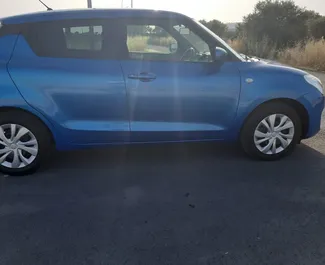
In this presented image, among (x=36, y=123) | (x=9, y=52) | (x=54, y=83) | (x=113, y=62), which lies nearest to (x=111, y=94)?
(x=113, y=62)

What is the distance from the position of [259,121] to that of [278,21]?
2315 cm

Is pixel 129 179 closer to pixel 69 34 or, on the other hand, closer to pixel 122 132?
pixel 122 132

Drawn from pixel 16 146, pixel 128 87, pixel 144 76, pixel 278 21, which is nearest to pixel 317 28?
pixel 278 21

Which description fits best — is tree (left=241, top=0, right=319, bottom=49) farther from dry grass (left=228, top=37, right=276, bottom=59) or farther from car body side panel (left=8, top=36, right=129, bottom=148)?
car body side panel (left=8, top=36, right=129, bottom=148)

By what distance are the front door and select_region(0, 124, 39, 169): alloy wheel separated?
3.60ft

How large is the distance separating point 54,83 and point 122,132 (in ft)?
2.89

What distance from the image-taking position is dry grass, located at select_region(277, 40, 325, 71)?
44.5 feet

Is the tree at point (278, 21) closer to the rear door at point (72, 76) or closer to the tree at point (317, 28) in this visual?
the tree at point (317, 28)

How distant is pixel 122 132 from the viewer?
13.2 ft

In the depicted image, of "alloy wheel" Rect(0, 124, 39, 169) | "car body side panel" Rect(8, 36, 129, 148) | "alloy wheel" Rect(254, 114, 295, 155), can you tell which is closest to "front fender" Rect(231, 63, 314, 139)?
"alloy wheel" Rect(254, 114, 295, 155)

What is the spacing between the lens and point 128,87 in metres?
3.84

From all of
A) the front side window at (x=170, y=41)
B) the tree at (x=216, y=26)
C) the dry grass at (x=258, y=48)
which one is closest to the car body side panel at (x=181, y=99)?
the front side window at (x=170, y=41)

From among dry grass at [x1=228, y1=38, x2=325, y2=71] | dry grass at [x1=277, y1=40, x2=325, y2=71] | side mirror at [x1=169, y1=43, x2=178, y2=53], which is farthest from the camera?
dry grass at [x1=228, y1=38, x2=325, y2=71]

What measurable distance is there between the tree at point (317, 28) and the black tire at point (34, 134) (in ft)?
76.0
